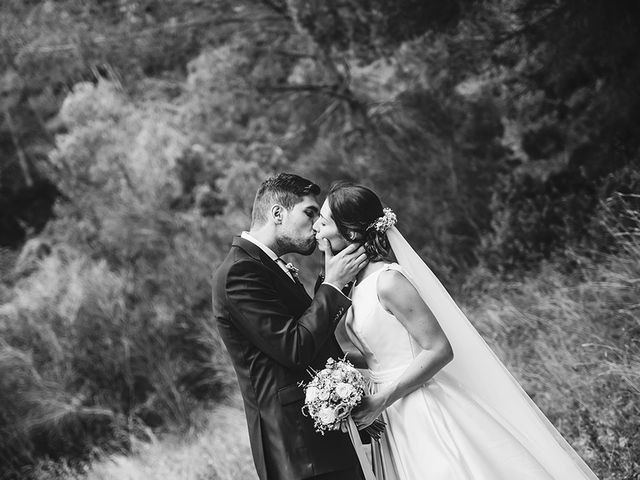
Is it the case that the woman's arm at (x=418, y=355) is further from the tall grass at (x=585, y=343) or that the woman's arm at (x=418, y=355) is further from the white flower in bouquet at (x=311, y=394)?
the tall grass at (x=585, y=343)

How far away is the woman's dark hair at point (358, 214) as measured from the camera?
3.32 metres

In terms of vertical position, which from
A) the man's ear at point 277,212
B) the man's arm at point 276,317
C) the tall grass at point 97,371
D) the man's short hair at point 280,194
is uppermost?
the man's short hair at point 280,194

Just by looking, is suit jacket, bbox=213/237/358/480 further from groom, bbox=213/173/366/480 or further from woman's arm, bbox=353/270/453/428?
woman's arm, bbox=353/270/453/428

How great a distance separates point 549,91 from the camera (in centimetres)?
796

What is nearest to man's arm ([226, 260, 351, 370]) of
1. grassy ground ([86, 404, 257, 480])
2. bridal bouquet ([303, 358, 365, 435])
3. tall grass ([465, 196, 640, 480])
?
bridal bouquet ([303, 358, 365, 435])

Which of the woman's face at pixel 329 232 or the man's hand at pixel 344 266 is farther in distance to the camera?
the woman's face at pixel 329 232

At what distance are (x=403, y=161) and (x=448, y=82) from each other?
4.47 feet

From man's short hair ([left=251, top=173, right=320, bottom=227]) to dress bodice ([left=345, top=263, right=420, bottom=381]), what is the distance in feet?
1.59

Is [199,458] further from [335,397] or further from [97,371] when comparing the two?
[335,397]

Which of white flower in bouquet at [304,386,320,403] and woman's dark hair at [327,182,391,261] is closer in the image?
white flower in bouquet at [304,386,320,403]

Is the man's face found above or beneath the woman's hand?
above

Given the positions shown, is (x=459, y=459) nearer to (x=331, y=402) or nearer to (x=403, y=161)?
(x=331, y=402)

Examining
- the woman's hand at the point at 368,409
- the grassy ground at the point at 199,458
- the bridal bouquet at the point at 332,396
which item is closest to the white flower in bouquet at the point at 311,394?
the bridal bouquet at the point at 332,396

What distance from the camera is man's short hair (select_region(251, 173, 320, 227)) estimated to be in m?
3.29
